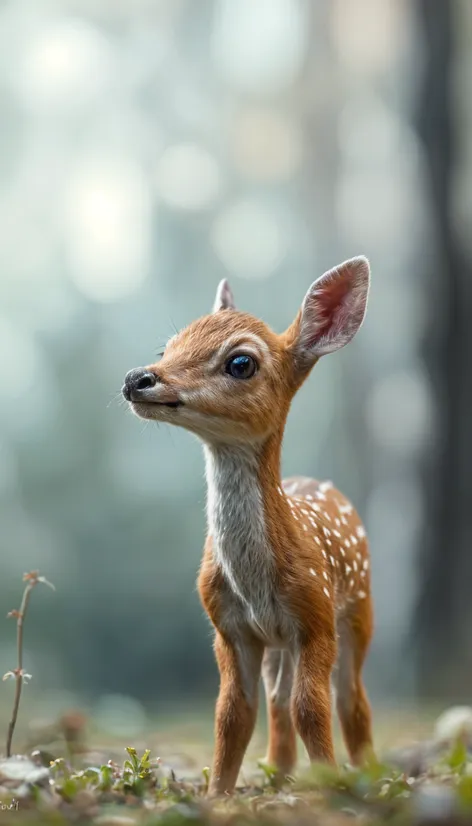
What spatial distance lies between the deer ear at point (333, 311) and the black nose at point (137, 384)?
0.43m

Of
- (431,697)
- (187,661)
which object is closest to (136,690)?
(187,661)

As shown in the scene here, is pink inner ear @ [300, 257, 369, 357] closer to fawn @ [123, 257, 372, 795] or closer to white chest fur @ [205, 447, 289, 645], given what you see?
fawn @ [123, 257, 372, 795]

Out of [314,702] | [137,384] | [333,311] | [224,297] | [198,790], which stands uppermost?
[224,297]

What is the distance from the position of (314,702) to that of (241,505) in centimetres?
44

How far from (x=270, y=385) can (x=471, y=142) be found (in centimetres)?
369

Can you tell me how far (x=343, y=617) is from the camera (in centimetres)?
238

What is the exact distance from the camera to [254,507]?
80.0 inches

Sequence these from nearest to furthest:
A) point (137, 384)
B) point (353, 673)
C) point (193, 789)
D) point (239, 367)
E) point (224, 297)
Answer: point (137, 384) → point (239, 367) → point (193, 789) → point (353, 673) → point (224, 297)

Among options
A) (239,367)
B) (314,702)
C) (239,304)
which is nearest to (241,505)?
(239,367)

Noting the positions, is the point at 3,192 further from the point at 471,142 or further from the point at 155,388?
the point at 155,388

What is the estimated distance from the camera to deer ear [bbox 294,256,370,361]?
2166 mm

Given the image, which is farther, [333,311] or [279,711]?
[279,711]

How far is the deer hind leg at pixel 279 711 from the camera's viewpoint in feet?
7.81

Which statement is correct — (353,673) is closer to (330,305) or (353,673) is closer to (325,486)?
(325,486)
